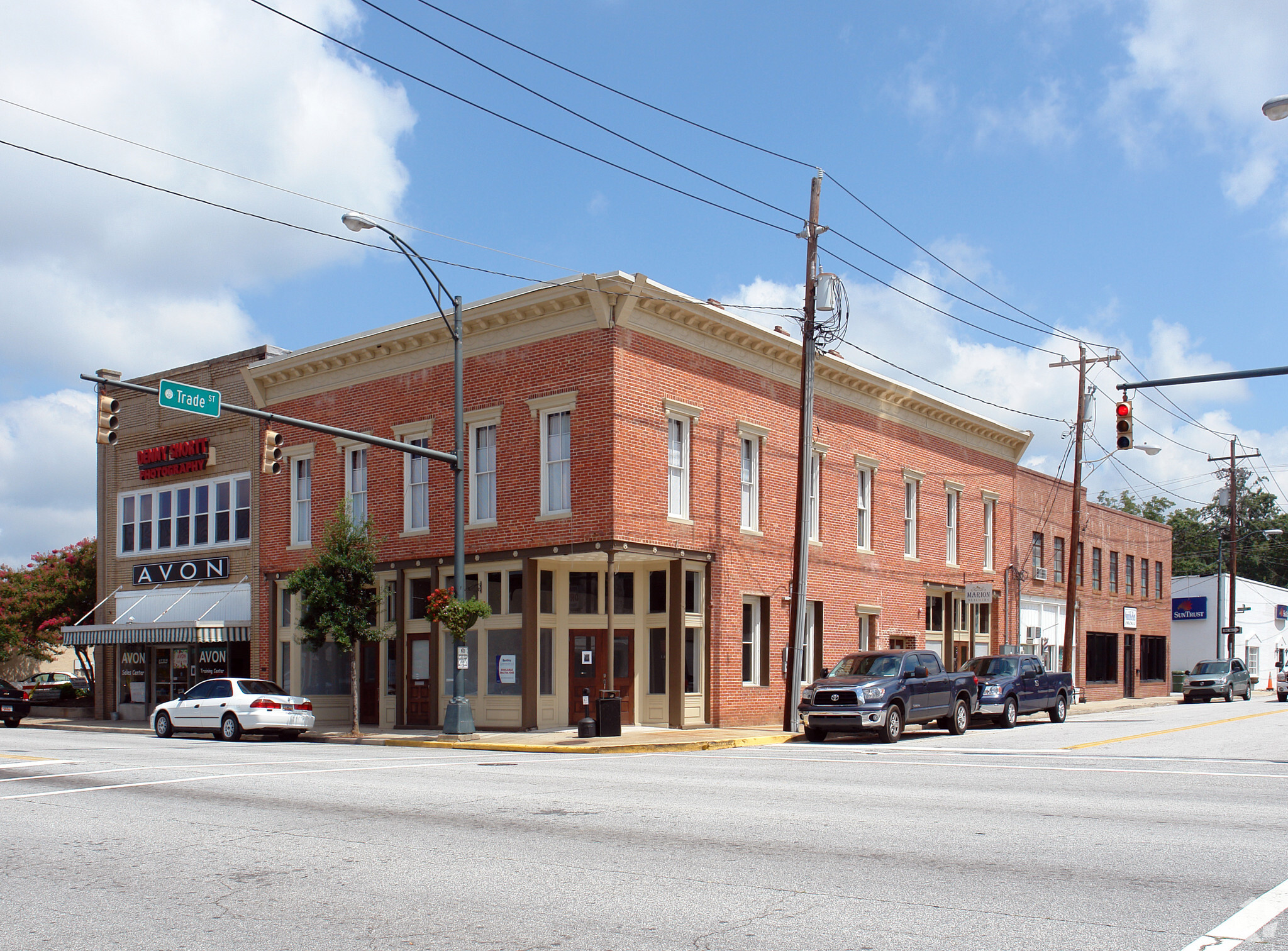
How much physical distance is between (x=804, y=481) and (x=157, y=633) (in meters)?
19.3

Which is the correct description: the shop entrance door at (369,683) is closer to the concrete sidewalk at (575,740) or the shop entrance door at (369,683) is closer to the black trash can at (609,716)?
the concrete sidewalk at (575,740)

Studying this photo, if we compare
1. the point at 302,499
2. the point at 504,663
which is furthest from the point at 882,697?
the point at 302,499

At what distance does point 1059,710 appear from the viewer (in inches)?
1179

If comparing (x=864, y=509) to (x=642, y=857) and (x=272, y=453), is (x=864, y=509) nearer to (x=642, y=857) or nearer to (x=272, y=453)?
(x=272, y=453)

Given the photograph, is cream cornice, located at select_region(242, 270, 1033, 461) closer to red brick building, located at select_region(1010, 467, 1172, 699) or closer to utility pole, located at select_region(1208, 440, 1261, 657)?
red brick building, located at select_region(1010, 467, 1172, 699)

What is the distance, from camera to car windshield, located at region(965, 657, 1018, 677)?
28.1 meters

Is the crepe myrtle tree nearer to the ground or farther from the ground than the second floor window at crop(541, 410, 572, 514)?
nearer to the ground

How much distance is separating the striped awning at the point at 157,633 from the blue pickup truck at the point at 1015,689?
19.3 metres

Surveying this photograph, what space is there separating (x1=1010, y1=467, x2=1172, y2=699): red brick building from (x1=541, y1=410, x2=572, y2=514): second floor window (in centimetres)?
1900

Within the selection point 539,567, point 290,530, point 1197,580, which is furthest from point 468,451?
point 1197,580

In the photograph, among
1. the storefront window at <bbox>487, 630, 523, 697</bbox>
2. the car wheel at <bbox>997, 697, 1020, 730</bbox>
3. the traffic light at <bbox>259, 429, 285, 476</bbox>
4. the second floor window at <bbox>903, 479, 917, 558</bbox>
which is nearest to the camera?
the traffic light at <bbox>259, 429, 285, 476</bbox>

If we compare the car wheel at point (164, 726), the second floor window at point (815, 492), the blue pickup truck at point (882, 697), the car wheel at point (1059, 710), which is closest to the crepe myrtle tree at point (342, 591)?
the car wheel at point (164, 726)

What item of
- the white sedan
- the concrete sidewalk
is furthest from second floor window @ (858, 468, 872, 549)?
the white sedan

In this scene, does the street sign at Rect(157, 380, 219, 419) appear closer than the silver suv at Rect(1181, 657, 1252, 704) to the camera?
Yes
